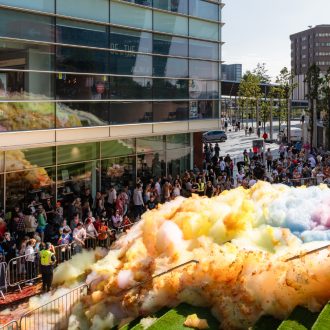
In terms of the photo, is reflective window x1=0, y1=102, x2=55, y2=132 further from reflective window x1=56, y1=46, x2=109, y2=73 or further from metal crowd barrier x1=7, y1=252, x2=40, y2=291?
metal crowd barrier x1=7, y1=252, x2=40, y2=291

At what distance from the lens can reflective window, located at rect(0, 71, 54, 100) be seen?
17.2 metres

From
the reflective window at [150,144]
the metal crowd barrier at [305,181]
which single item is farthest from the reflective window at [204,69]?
the metal crowd barrier at [305,181]

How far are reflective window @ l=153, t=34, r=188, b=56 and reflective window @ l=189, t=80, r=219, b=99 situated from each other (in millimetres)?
1620

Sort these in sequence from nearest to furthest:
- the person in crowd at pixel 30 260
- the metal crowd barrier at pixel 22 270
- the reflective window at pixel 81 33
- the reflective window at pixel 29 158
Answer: the metal crowd barrier at pixel 22 270
the person in crowd at pixel 30 260
the reflective window at pixel 29 158
the reflective window at pixel 81 33

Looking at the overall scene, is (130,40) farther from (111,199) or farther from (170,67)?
(111,199)

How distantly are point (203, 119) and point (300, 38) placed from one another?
151159 millimetres

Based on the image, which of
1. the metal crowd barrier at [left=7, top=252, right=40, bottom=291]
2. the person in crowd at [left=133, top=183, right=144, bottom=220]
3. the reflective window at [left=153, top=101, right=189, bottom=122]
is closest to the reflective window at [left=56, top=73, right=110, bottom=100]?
the reflective window at [left=153, top=101, right=189, bottom=122]

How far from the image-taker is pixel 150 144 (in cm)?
2478

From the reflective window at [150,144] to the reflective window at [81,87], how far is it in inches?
140

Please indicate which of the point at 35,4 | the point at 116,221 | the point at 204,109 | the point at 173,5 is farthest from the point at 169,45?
the point at 116,221

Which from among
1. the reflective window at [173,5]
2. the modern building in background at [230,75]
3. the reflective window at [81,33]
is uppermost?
the modern building in background at [230,75]

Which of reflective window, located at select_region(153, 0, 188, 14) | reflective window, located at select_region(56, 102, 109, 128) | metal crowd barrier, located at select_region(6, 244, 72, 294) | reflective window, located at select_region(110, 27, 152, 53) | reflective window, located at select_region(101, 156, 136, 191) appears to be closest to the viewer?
metal crowd barrier, located at select_region(6, 244, 72, 294)

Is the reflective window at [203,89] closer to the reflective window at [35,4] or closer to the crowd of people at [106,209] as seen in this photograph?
the crowd of people at [106,209]

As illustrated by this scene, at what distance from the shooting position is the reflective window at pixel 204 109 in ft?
85.0
